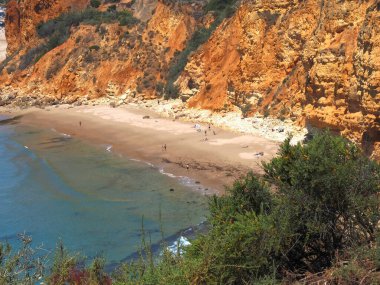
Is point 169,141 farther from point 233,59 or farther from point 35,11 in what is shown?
point 35,11

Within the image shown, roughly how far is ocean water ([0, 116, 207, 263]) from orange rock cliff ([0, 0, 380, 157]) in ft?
23.4

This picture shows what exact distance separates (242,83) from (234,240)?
23220mm

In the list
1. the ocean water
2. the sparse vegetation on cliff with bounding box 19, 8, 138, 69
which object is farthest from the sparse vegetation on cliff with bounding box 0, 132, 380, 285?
the sparse vegetation on cliff with bounding box 19, 8, 138, 69

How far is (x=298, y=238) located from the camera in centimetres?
767

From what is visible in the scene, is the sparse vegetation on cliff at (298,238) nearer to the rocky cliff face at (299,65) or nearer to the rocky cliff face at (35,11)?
the rocky cliff face at (299,65)

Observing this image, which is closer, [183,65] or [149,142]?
[149,142]

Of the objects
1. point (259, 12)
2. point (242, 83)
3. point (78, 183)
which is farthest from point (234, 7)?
point (78, 183)

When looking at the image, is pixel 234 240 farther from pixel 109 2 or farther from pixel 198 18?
pixel 109 2

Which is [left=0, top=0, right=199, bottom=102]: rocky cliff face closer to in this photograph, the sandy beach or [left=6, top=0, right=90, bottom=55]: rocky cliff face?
the sandy beach

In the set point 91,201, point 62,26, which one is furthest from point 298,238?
point 62,26

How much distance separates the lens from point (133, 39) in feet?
138

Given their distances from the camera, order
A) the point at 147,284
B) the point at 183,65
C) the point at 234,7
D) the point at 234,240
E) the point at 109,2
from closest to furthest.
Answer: the point at 147,284
the point at 234,240
the point at 234,7
the point at 183,65
the point at 109,2

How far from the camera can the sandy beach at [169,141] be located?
21.3 meters

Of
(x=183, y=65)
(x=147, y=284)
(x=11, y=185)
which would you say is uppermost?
(x=147, y=284)
